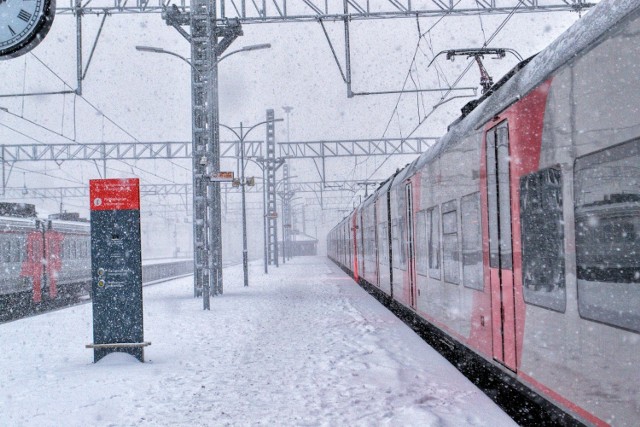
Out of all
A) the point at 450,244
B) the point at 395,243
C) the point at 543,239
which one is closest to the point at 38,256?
the point at 395,243

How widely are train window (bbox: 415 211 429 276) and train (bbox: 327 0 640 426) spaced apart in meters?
1.95

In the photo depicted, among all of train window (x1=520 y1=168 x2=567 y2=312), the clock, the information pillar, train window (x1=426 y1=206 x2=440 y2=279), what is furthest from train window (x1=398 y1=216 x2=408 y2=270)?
the clock

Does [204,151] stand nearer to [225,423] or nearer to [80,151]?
[225,423]

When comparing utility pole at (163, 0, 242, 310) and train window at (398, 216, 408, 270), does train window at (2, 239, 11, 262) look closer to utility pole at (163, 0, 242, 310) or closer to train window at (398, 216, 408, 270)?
utility pole at (163, 0, 242, 310)

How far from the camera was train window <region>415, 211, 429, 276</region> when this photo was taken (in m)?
10.6

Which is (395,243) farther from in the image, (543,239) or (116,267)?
(543,239)

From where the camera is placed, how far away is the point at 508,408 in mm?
6883

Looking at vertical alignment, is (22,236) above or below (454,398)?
above

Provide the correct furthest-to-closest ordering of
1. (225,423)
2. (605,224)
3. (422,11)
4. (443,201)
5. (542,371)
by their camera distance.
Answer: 1. (422,11)
2. (443,201)
3. (225,423)
4. (542,371)
5. (605,224)

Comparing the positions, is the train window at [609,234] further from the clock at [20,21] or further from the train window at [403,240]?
the train window at [403,240]

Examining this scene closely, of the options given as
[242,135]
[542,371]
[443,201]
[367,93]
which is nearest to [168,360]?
[443,201]

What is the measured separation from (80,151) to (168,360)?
27.5 metres

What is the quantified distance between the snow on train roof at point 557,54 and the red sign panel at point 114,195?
476 centimetres

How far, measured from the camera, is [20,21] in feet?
16.4
